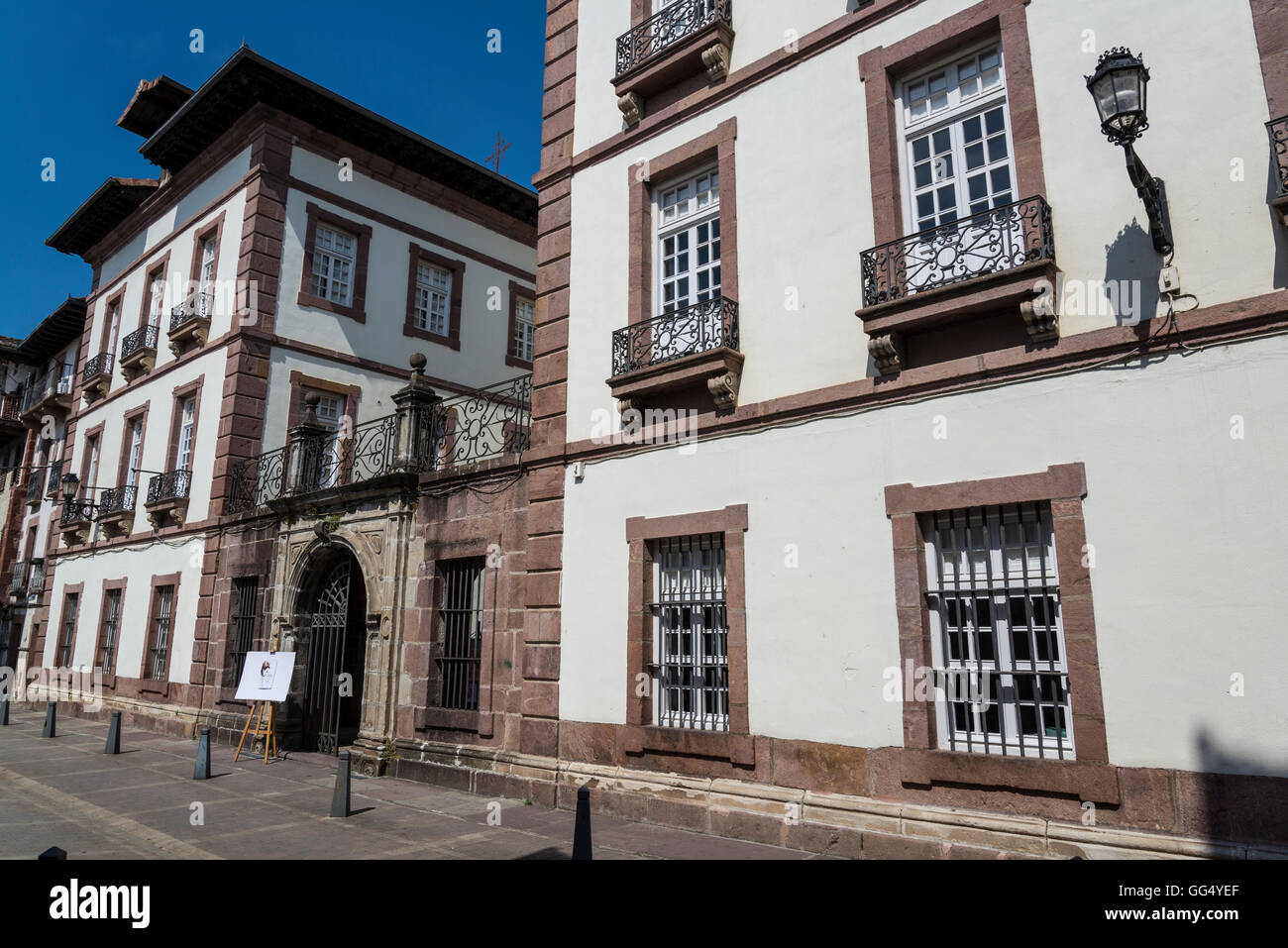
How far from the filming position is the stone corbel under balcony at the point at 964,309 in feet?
22.0

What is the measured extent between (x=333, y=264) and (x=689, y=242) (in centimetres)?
1168

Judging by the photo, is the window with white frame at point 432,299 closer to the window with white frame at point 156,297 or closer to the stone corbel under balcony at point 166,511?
the stone corbel under balcony at point 166,511

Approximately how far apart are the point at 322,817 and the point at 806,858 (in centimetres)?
518

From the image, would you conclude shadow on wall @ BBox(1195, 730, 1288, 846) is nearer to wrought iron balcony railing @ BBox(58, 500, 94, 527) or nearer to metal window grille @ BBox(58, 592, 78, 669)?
wrought iron balcony railing @ BBox(58, 500, 94, 527)

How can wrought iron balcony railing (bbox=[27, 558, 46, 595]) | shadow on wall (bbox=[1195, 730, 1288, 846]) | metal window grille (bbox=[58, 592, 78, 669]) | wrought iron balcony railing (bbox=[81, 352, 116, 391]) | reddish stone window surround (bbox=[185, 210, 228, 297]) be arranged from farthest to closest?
wrought iron balcony railing (bbox=[27, 558, 46, 595]) → wrought iron balcony railing (bbox=[81, 352, 116, 391]) → metal window grille (bbox=[58, 592, 78, 669]) → reddish stone window surround (bbox=[185, 210, 228, 297]) → shadow on wall (bbox=[1195, 730, 1288, 846])

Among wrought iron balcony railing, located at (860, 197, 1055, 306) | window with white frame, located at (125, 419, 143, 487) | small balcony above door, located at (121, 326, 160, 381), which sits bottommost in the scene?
wrought iron balcony railing, located at (860, 197, 1055, 306)

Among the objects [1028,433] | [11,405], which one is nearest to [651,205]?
[1028,433]

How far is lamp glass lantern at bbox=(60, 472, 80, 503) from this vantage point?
2161 cm

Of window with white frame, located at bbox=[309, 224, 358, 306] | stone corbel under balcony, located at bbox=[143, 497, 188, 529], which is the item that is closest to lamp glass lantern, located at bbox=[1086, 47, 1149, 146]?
window with white frame, located at bbox=[309, 224, 358, 306]

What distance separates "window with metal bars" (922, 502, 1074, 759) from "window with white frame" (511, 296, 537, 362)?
16.2 m

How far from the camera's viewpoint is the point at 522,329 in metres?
22.4

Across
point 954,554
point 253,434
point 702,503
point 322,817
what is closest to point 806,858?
point 954,554

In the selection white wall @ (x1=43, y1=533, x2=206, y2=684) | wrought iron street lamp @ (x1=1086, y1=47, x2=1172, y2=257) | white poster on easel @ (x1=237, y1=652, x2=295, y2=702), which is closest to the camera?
wrought iron street lamp @ (x1=1086, y1=47, x2=1172, y2=257)

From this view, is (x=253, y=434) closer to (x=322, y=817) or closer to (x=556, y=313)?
(x=556, y=313)
